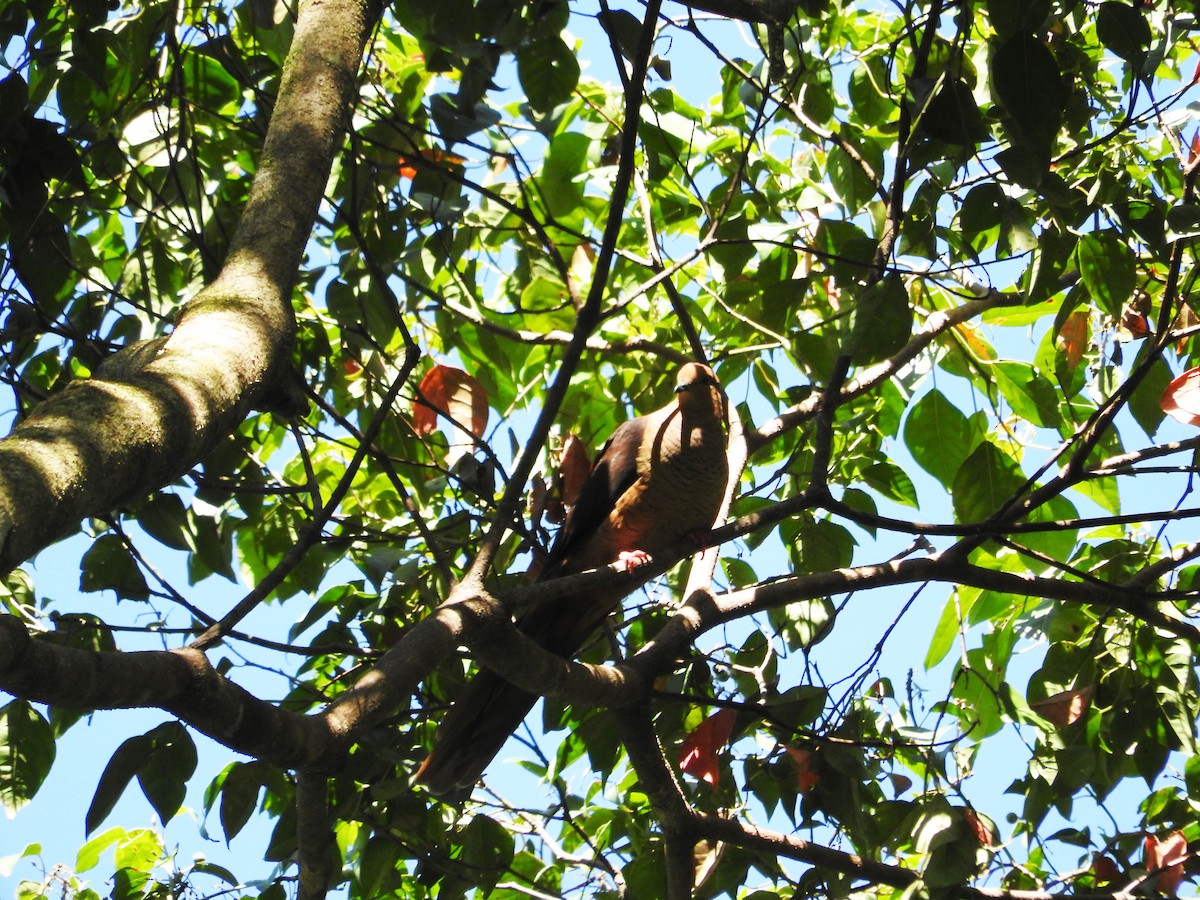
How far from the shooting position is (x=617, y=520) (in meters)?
3.79

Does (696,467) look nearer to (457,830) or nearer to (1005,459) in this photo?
(1005,459)

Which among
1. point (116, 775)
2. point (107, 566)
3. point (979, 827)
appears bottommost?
point (116, 775)

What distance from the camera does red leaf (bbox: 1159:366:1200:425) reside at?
253 cm

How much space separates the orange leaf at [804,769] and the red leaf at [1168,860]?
806 mm

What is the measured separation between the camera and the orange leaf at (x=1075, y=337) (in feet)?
10.0

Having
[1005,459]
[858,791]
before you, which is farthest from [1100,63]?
[858,791]

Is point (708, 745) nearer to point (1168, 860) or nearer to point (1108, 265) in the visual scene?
point (1168, 860)

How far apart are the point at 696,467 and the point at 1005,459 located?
997mm

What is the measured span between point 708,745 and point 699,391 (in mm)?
1212

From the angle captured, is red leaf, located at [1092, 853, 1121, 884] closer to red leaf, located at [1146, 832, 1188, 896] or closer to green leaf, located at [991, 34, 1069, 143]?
red leaf, located at [1146, 832, 1188, 896]

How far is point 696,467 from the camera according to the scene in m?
3.59

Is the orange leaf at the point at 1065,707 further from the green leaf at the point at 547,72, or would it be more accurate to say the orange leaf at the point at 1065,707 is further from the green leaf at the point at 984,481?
the green leaf at the point at 547,72

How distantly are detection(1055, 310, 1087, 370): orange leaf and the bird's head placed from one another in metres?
1.04

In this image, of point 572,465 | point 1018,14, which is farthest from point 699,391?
point 1018,14
